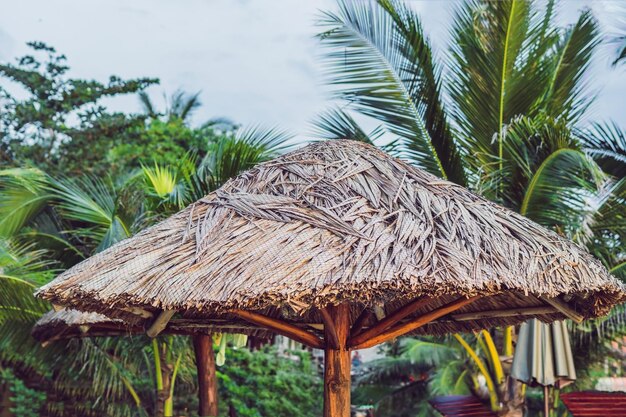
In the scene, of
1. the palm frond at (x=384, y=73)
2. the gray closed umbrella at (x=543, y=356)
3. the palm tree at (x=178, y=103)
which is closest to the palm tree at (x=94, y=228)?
the palm frond at (x=384, y=73)

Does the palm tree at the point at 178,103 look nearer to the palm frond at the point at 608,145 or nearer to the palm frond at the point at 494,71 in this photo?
the palm frond at the point at 494,71

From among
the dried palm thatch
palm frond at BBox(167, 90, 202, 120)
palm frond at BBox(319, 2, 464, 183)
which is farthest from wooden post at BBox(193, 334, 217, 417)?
palm frond at BBox(167, 90, 202, 120)

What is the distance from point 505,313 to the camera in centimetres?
538

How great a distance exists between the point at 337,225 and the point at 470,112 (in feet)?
13.4

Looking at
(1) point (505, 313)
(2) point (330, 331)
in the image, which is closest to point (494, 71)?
(1) point (505, 313)

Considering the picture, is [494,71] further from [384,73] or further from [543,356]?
[543,356]

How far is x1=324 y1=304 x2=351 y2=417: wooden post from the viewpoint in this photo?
4793 millimetres

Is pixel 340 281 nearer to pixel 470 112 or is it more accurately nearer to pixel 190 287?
pixel 190 287

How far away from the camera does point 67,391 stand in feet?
33.8

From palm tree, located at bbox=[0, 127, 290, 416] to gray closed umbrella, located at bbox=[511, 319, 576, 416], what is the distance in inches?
114

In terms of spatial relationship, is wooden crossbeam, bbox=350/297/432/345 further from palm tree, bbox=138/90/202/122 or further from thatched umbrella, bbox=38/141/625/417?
palm tree, bbox=138/90/202/122

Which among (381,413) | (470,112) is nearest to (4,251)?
(470,112)

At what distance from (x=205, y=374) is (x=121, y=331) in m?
1.00

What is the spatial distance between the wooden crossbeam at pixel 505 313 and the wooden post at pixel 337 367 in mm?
1195
